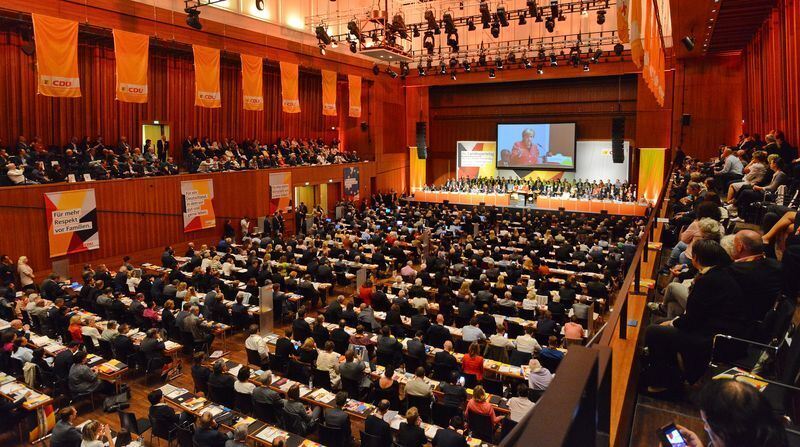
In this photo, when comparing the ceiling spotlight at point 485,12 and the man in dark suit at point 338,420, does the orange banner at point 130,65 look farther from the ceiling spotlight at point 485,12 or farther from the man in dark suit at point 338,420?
the man in dark suit at point 338,420

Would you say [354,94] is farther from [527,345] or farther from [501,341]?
[527,345]

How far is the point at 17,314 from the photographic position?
11.2 metres

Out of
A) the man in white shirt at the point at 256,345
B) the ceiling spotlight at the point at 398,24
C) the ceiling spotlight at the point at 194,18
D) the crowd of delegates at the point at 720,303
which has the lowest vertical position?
the man in white shirt at the point at 256,345

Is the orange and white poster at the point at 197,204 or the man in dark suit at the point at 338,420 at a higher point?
the orange and white poster at the point at 197,204

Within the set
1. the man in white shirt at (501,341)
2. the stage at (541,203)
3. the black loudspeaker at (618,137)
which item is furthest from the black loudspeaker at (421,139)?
the man in white shirt at (501,341)

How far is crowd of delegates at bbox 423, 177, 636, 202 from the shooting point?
2598 cm

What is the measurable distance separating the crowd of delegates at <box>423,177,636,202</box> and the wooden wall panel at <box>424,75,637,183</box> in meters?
3.28

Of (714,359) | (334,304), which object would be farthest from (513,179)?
(714,359)

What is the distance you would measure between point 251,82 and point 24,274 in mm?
10602

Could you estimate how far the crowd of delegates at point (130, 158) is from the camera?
15.0m

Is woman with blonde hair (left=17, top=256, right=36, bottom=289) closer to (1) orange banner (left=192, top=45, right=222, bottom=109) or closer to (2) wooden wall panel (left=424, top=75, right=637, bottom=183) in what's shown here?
(1) orange banner (left=192, top=45, right=222, bottom=109)

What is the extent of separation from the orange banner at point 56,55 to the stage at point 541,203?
1872cm

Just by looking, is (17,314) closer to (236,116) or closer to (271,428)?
(271,428)

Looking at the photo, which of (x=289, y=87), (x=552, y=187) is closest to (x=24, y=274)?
(x=289, y=87)
